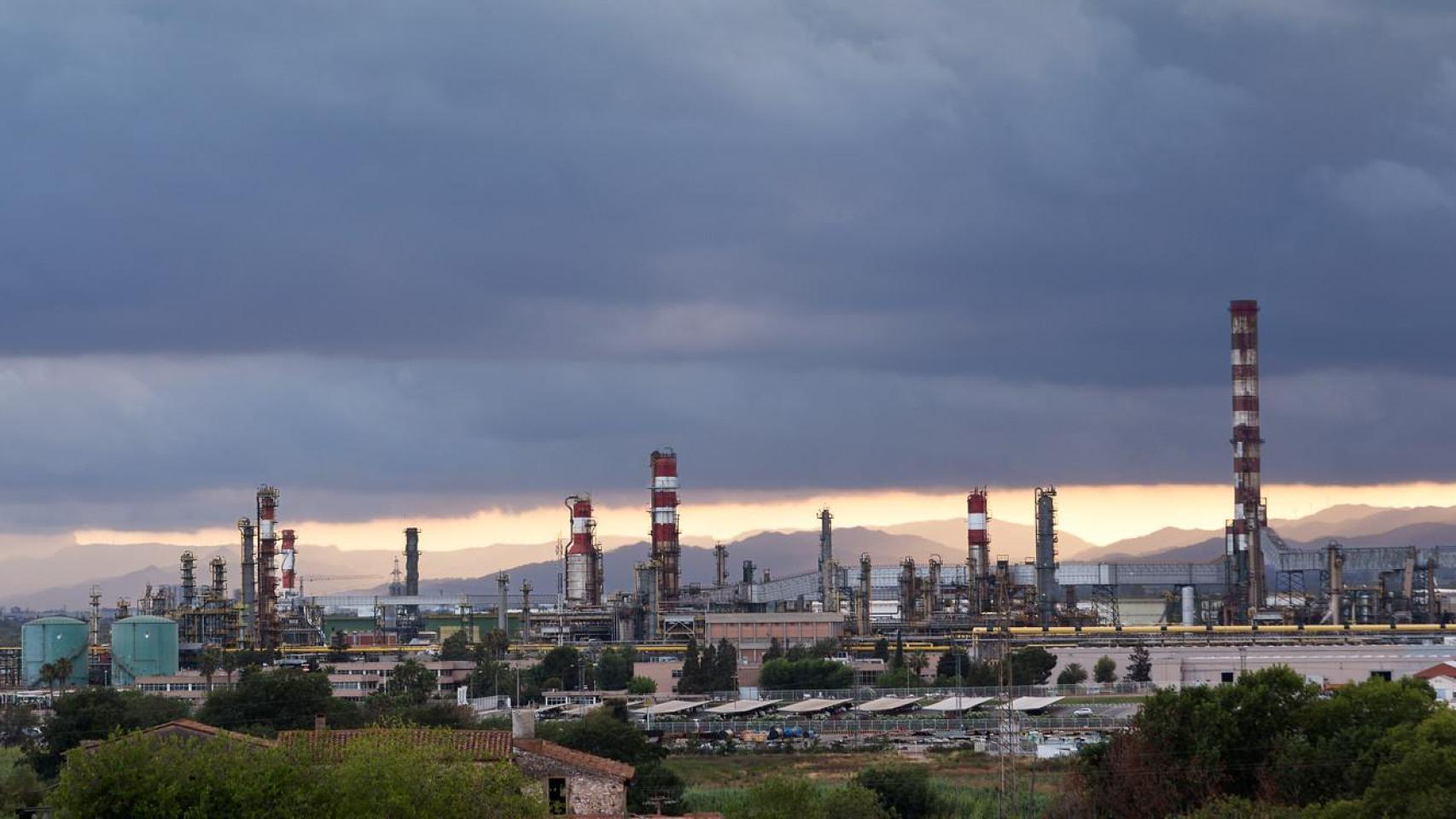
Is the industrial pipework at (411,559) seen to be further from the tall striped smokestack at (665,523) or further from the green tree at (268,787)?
the green tree at (268,787)

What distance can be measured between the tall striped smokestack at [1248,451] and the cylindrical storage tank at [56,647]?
7219 cm

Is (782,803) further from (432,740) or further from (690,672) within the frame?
(690,672)

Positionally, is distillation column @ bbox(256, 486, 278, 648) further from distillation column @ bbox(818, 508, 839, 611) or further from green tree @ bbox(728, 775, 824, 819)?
green tree @ bbox(728, 775, 824, 819)

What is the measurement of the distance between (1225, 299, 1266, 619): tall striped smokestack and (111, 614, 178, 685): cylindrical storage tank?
65.9 meters

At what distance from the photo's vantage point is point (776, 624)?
135m

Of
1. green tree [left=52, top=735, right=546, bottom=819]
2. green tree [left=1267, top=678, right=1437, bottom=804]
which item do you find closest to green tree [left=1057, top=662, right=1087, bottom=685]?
green tree [left=1267, top=678, right=1437, bottom=804]

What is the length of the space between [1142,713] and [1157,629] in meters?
70.5

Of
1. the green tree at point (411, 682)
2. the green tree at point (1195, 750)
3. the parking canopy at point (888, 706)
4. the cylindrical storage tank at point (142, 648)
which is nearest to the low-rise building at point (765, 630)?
the green tree at point (411, 682)

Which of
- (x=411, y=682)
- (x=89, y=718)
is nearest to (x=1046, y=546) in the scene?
(x=411, y=682)

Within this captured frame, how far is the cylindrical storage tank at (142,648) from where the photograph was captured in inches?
4872

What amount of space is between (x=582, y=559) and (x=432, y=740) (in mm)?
102364

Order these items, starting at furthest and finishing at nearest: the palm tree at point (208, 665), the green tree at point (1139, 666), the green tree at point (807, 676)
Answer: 1. the palm tree at point (208, 665)
2. the green tree at point (807, 676)
3. the green tree at point (1139, 666)

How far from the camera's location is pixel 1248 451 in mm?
128000

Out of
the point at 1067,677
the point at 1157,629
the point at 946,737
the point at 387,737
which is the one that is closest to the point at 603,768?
the point at 387,737
